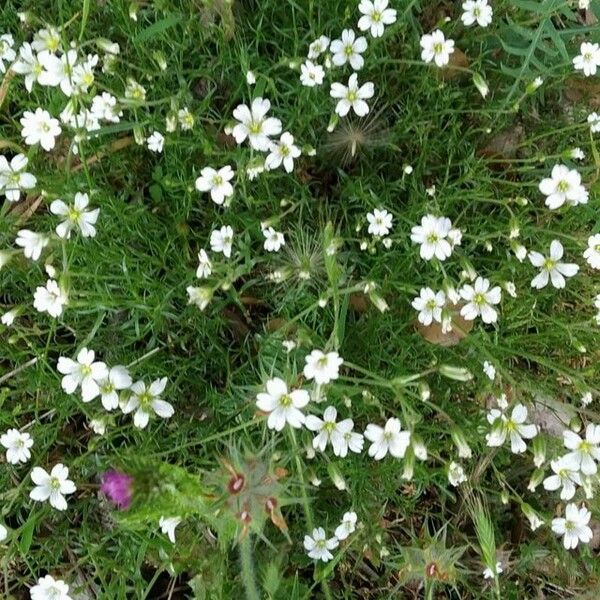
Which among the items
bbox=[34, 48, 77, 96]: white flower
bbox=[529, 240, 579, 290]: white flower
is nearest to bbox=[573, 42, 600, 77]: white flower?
bbox=[529, 240, 579, 290]: white flower

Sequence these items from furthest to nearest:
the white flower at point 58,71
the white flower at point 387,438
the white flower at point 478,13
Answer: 1. the white flower at point 478,13
2. the white flower at point 58,71
3. the white flower at point 387,438

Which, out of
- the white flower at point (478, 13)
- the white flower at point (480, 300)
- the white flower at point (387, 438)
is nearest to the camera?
the white flower at point (387, 438)

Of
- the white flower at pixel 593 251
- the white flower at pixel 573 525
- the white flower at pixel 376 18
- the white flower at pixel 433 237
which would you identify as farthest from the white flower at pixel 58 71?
the white flower at pixel 573 525

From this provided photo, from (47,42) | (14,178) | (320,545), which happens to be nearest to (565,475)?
(320,545)

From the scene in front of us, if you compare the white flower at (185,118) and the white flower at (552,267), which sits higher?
the white flower at (185,118)

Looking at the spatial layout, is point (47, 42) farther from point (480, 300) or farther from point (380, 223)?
point (480, 300)

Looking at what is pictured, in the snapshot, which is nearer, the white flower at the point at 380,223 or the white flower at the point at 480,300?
the white flower at the point at 480,300

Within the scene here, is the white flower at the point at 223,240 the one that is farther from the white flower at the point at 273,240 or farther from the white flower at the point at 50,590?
the white flower at the point at 50,590

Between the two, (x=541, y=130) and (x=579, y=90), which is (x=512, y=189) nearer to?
(x=541, y=130)

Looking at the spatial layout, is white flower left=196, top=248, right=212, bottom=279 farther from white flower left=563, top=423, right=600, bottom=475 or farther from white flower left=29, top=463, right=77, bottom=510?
white flower left=563, top=423, right=600, bottom=475
